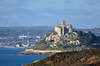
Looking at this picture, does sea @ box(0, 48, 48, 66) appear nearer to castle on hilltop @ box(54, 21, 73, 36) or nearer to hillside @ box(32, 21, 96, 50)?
hillside @ box(32, 21, 96, 50)

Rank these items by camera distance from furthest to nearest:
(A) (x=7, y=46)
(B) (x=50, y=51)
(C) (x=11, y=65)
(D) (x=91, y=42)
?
1. (A) (x=7, y=46)
2. (D) (x=91, y=42)
3. (B) (x=50, y=51)
4. (C) (x=11, y=65)

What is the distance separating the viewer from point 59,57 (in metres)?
73.4

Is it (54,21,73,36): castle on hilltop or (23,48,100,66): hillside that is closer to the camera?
(23,48,100,66): hillside

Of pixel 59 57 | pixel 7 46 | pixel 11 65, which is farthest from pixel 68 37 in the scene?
pixel 59 57

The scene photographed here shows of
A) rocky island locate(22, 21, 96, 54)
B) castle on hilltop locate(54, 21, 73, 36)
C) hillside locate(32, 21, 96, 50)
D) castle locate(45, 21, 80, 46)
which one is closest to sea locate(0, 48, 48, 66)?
rocky island locate(22, 21, 96, 54)

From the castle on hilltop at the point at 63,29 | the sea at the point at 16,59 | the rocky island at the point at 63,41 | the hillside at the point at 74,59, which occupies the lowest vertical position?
the sea at the point at 16,59

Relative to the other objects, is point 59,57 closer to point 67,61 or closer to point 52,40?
point 67,61

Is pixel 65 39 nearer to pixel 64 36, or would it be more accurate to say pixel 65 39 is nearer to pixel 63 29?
pixel 64 36

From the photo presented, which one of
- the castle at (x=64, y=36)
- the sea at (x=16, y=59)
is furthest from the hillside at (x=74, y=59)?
the castle at (x=64, y=36)

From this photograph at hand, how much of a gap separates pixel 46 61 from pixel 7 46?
11202cm

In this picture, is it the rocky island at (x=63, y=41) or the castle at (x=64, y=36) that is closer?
the rocky island at (x=63, y=41)

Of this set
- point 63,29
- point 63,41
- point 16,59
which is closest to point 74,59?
point 16,59

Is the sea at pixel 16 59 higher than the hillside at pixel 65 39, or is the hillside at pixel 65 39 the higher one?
the hillside at pixel 65 39

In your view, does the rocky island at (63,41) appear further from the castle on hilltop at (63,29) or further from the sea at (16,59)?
the sea at (16,59)
